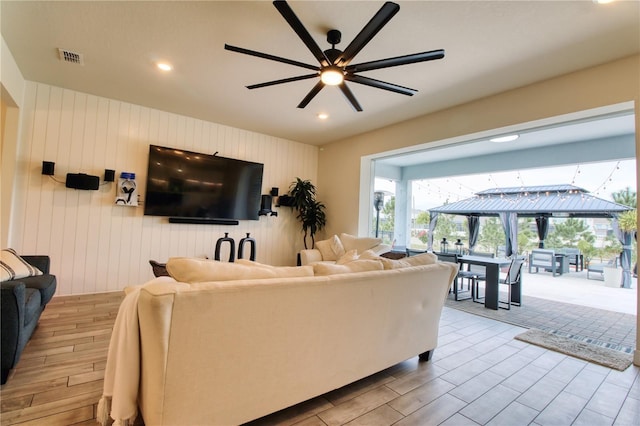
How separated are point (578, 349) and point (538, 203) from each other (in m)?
2.56

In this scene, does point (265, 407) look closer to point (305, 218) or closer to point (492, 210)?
point (305, 218)

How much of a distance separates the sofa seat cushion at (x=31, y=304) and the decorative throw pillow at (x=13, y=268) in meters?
0.26

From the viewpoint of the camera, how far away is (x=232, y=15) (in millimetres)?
2375

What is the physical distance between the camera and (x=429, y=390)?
2.04 meters

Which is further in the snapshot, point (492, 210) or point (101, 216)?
point (492, 210)

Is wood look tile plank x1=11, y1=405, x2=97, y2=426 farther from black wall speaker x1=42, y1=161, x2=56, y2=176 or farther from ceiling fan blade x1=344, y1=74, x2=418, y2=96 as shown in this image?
black wall speaker x1=42, y1=161, x2=56, y2=176

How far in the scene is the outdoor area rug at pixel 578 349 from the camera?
2605 millimetres

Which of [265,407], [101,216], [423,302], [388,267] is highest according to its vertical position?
[101,216]

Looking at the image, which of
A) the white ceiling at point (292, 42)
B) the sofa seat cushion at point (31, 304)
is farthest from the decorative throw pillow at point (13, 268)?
the white ceiling at point (292, 42)

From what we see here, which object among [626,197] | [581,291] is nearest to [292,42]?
[626,197]

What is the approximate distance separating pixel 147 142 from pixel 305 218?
2999 millimetres

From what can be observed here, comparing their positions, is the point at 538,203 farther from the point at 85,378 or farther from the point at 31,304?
the point at 31,304

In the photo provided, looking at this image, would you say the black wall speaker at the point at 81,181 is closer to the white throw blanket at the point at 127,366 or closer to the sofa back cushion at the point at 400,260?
the white throw blanket at the point at 127,366

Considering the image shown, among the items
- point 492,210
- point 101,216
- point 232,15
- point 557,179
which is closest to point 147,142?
point 101,216
